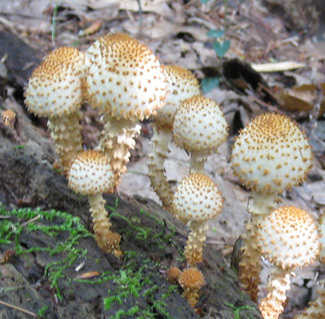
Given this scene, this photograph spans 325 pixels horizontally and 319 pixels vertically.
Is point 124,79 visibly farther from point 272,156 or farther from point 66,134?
point 272,156

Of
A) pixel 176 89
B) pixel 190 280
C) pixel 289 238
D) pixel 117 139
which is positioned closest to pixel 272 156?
pixel 289 238

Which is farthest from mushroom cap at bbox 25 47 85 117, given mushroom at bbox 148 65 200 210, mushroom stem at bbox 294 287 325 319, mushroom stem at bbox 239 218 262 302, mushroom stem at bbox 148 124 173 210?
mushroom stem at bbox 294 287 325 319

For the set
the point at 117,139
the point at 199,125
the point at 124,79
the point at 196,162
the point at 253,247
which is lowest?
the point at 253,247

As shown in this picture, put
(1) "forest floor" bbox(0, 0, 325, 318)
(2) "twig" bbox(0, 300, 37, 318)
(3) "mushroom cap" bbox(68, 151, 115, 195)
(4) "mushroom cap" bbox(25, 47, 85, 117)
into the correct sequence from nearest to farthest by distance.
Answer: (2) "twig" bbox(0, 300, 37, 318), (3) "mushroom cap" bbox(68, 151, 115, 195), (4) "mushroom cap" bbox(25, 47, 85, 117), (1) "forest floor" bbox(0, 0, 325, 318)

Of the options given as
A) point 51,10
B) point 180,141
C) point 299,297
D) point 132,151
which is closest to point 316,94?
point 132,151

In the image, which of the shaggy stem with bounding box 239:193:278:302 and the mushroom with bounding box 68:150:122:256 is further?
the shaggy stem with bounding box 239:193:278:302

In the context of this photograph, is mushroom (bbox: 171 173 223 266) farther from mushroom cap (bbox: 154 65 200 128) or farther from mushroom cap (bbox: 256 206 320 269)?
mushroom cap (bbox: 154 65 200 128)

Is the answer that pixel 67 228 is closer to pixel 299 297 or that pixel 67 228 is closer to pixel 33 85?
pixel 33 85
